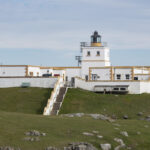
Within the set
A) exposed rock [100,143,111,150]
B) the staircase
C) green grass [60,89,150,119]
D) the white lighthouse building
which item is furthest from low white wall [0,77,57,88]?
exposed rock [100,143,111,150]

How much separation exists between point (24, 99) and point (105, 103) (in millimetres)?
11336

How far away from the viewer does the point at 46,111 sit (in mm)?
60312

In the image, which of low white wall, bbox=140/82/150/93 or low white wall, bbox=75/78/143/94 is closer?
low white wall, bbox=75/78/143/94

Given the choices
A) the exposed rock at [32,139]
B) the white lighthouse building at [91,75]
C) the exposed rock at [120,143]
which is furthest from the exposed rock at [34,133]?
the white lighthouse building at [91,75]

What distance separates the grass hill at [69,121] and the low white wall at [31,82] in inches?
66.9

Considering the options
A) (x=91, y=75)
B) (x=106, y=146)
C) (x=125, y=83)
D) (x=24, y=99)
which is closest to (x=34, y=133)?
(x=106, y=146)

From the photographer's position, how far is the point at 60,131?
39125 millimetres

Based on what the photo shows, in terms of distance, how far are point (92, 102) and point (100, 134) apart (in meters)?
26.6

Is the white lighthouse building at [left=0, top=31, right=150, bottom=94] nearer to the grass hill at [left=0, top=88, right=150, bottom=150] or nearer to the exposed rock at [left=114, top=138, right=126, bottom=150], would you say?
the grass hill at [left=0, top=88, right=150, bottom=150]

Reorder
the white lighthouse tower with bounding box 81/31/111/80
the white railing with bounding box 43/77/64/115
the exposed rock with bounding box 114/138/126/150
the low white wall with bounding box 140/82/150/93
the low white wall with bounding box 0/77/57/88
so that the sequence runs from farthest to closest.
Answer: the white lighthouse tower with bounding box 81/31/111/80, the low white wall with bounding box 140/82/150/93, the low white wall with bounding box 0/77/57/88, the white railing with bounding box 43/77/64/115, the exposed rock with bounding box 114/138/126/150

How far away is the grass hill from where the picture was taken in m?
36.1

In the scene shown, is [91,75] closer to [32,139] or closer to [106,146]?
[106,146]

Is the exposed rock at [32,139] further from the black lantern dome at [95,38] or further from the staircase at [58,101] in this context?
the black lantern dome at [95,38]

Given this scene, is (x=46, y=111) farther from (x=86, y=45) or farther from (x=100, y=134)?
(x=86, y=45)
